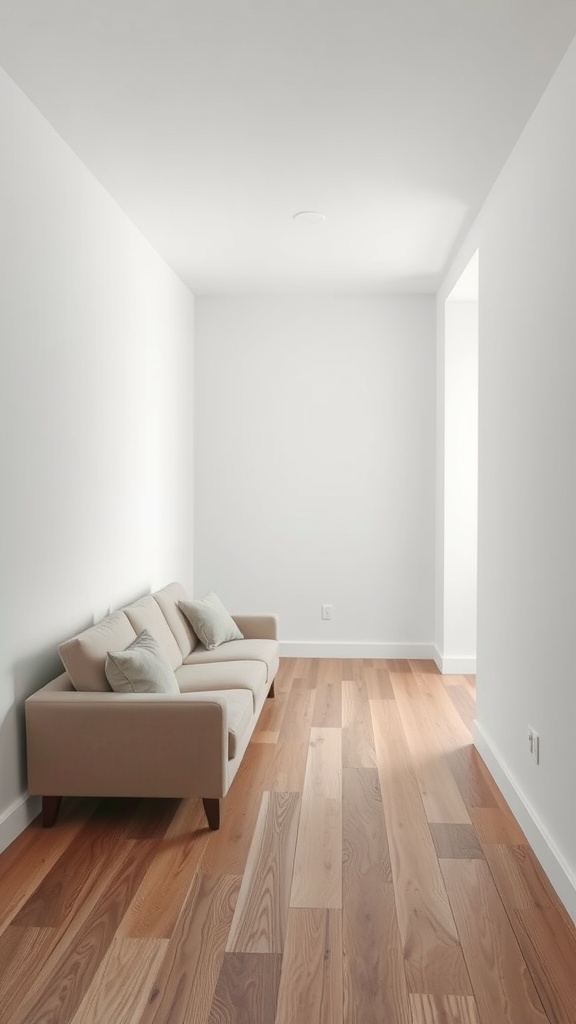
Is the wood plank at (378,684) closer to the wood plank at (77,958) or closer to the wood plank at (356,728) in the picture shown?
the wood plank at (356,728)

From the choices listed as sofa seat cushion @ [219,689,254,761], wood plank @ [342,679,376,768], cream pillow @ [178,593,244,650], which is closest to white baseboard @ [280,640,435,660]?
wood plank @ [342,679,376,768]

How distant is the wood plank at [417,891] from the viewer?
2236 mm

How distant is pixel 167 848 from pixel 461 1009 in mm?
1304

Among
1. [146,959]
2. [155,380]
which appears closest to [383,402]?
[155,380]

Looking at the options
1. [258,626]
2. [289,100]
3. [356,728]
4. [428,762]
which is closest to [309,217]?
[289,100]

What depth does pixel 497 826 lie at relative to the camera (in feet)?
10.7

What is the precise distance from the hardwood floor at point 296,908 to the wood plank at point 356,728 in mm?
39

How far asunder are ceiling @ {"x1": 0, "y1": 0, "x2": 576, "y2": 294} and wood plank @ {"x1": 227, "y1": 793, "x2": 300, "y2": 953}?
2.79 metres

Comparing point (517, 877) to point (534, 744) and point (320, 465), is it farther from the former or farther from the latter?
point (320, 465)

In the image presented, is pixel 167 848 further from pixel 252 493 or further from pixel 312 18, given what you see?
pixel 252 493

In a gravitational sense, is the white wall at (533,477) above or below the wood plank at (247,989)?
above

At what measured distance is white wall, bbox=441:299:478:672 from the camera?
5984 millimetres

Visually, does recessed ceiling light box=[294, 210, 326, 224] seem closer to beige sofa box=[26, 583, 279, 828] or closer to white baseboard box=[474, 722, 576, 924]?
beige sofa box=[26, 583, 279, 828]

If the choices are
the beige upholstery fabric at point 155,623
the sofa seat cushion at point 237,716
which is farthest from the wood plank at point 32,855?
the beige upholstery fabric at point 155,623
